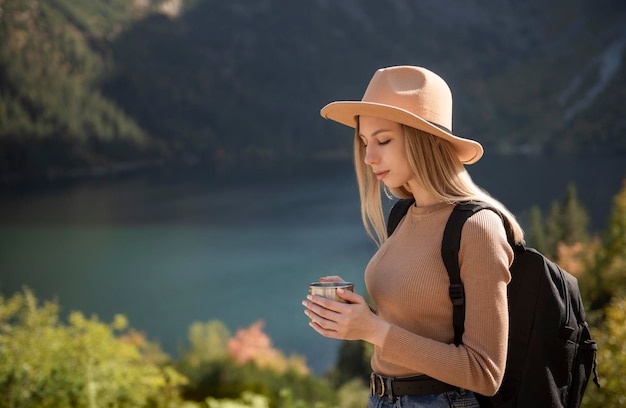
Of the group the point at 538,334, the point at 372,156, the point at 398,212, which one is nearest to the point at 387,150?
the point at 372,156

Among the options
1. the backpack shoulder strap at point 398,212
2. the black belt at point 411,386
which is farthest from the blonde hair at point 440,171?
the black belt at point 411,386

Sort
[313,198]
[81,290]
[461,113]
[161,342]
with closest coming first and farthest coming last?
[161,342] < [81,290] < [313,198] < [461,113]

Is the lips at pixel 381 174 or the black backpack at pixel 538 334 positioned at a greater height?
the lips at pixel 381 174

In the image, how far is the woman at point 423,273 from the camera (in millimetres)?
1474

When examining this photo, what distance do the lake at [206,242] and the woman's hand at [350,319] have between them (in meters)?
36.5

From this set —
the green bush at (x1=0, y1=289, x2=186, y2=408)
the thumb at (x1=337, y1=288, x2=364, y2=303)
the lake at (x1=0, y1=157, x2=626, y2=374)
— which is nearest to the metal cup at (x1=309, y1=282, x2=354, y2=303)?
the thumb at (x1=337, y1=288, x2=364, y2=303)

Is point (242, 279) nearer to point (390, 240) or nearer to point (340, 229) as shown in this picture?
point (340, 229)

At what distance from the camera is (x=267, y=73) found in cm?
14838

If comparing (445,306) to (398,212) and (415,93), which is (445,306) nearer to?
(398,212)

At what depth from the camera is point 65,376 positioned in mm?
6535

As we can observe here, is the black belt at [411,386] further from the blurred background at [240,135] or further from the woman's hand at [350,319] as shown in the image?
the blurred background at [240,135]

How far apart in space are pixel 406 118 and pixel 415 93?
8 centimetres

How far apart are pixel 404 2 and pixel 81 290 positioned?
5403 inches

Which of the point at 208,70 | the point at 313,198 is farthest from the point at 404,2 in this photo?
the point at 313,198
